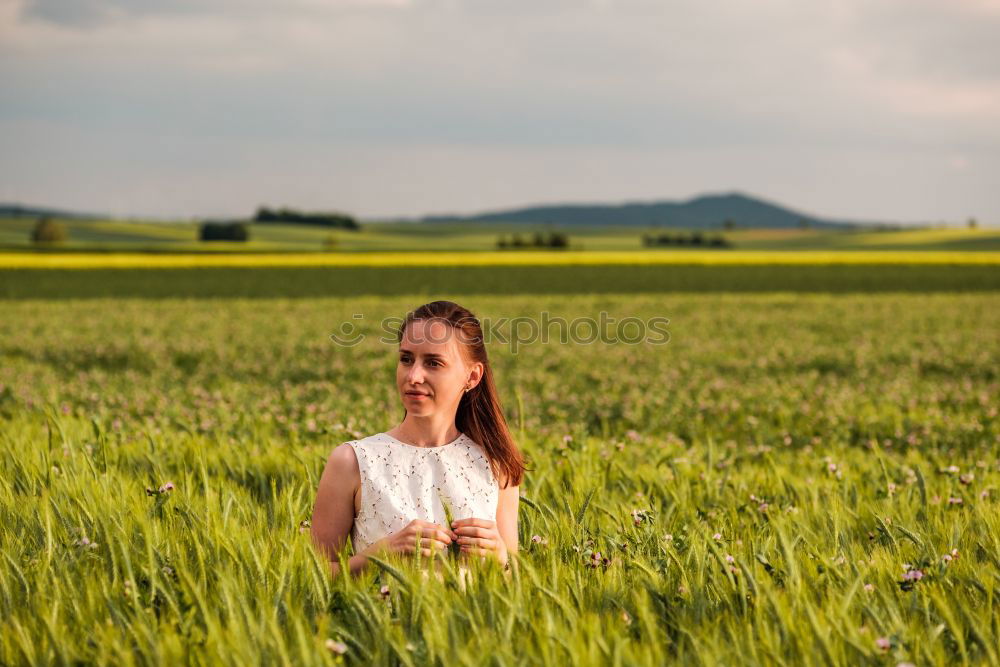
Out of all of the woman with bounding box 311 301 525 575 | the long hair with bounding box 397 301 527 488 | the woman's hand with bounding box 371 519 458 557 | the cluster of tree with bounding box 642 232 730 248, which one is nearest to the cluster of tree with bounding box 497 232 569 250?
the cluster of tree with bounding box 642 232 730 248

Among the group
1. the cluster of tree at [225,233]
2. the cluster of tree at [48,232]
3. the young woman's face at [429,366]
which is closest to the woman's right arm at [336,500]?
the young woman's face at [429,366]

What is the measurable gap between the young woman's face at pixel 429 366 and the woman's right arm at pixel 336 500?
1.11 feet

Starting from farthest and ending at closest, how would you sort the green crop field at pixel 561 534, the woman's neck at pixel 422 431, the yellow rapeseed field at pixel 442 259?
the yellow rapeseed field at pixel 442 259 → the woman's neck at pixel 422 431 → the green crop field at pixel 561 534

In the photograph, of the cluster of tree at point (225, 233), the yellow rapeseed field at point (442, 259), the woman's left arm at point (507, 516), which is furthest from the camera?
the cluster of tree at point (225, 233)

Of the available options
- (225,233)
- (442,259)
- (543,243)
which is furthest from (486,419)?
(225,233)

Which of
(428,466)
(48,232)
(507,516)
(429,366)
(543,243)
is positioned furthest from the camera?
(48,232)

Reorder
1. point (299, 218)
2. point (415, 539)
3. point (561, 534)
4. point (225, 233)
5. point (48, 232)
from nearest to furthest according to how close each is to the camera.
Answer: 1. point (415, 539)
2. point (561, 534)
3. point (48, 232)
4. point (225, 233)
5. point (299, 218)

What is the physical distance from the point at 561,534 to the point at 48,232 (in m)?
114

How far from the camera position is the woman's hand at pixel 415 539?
10.7 ft

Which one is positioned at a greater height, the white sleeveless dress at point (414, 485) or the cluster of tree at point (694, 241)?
the cluster of tree at point (694, 241)

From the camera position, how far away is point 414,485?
3.61 meters

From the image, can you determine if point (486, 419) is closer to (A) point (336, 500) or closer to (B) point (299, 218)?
(A) point (336, 500)

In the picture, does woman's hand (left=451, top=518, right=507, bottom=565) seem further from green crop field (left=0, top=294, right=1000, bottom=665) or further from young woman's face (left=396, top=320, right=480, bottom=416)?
young woman's face (left=396, top=320, right=480, bottom=416)

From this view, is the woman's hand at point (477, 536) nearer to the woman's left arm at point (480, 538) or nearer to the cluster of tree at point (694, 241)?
the woman's left arm at point (480, 538)
